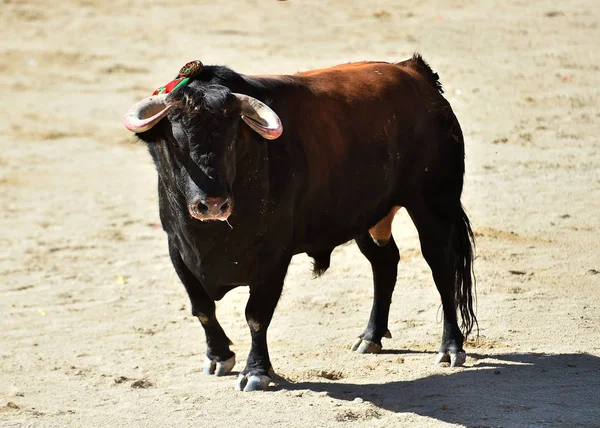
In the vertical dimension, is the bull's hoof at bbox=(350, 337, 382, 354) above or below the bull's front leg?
below

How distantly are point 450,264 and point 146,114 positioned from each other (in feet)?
7.23

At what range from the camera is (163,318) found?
827 cm

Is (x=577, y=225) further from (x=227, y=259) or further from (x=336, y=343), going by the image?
(x=227, y=259)

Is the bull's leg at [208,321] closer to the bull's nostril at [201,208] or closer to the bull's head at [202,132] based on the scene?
the bull's head at [202,132]

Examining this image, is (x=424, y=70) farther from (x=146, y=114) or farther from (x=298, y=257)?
(x=298, y=257)

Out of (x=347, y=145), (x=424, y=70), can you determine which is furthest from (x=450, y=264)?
(x=424, y=70)

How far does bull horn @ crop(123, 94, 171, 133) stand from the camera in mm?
5932

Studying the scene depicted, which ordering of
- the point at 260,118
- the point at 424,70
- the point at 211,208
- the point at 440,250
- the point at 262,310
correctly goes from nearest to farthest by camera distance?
the point at 211,208 → the point at 260,118 → the point at 262,310 → the point at 440,250 → the point at 424,70

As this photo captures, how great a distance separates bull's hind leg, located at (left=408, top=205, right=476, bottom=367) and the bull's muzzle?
161 centimetres

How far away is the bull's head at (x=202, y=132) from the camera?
5.84 meters

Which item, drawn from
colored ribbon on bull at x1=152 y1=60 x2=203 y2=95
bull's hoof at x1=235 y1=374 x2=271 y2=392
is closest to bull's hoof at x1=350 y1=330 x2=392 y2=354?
bull's hoof at x1=235 y1=374 x2=271 y2=392

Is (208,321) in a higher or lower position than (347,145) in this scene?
lower

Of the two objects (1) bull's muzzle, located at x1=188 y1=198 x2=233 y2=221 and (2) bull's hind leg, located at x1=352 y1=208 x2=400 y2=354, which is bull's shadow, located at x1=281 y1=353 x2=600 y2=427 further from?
(1) bull's muzzle, located at x1=188 y1=198 x2=233 y2=221

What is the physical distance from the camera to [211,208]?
5781 mm
